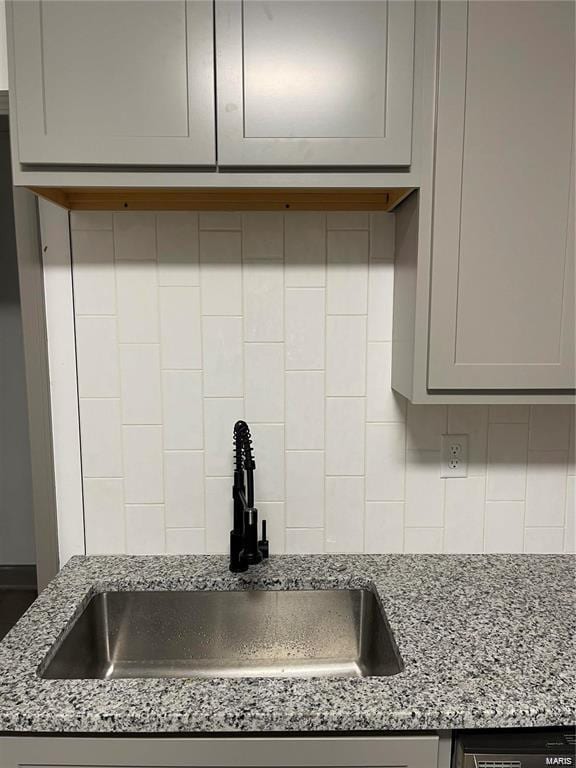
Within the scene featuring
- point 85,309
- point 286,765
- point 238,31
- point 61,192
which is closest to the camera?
point 286,765

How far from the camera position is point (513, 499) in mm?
1556

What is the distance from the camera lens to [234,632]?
4.66 ft

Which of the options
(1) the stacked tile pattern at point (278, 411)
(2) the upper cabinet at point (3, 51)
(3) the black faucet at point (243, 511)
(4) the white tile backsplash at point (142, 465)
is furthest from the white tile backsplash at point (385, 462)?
(2) the upper cabinet at point (3, 51)

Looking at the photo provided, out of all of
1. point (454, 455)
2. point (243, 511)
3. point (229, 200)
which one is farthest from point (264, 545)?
point (229, 200)

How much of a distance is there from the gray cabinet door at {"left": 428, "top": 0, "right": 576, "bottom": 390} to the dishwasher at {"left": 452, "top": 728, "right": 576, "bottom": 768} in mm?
677

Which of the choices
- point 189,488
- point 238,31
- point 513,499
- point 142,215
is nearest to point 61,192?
point 142,215

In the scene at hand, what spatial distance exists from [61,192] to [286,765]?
137cm

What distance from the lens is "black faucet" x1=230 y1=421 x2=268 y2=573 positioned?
1.36 metres

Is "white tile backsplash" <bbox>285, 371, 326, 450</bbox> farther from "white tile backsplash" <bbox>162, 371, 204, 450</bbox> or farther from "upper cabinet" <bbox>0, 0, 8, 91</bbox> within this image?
"upper cabinet" <bbox>0, 0, 8, 91</bbox>

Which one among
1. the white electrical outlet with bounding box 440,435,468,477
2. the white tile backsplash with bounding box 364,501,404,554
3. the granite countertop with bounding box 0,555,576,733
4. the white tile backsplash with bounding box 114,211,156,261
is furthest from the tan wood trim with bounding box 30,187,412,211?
the granite countertop with bounding box 0,555,576,733

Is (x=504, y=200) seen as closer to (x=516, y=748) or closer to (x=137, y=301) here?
(x=137, y=301)

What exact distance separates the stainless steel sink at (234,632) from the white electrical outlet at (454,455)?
423mm

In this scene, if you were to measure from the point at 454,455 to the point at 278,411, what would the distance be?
0.53 meters

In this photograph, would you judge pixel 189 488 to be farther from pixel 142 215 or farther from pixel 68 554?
pixel 142 215
